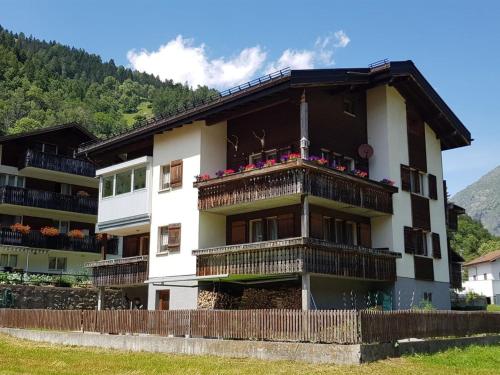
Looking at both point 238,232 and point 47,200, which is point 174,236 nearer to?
point 238,232

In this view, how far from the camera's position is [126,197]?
32875 millimetres

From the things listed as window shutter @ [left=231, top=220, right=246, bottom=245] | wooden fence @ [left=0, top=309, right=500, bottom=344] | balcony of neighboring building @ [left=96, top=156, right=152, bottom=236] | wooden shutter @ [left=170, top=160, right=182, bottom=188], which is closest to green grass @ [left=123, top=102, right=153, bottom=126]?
balcony of neighboring building @ [left=96, top=156, right=152, bottom=236]

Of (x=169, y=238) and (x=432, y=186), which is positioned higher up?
(x=432, y=186)

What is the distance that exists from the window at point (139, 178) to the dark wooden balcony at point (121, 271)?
11.7 ft

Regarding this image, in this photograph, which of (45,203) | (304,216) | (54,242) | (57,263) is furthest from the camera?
(57,263)

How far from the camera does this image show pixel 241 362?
18984 mm

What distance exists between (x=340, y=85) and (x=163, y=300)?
12962mm

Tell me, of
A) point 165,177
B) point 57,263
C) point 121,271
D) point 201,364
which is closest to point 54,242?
point 57,263

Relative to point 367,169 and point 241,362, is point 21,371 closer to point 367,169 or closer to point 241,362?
point 241,362

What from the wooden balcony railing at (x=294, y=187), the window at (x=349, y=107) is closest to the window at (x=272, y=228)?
the wooden balcony railing at (x=294, y=187)

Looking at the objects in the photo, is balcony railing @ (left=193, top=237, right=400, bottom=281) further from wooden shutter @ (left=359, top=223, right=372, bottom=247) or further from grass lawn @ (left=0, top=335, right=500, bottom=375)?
grass lawn @ (left=0, top=335, right=500, bottom=375)

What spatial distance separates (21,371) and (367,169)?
18.1 m

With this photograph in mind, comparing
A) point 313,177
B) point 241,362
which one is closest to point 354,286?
point 313,177

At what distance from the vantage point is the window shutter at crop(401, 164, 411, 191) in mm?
30344
